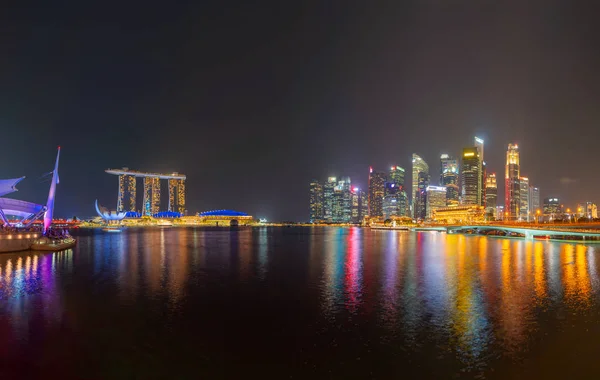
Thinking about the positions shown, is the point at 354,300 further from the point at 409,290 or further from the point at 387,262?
the point at 387,262

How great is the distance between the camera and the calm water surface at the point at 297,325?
1363cm

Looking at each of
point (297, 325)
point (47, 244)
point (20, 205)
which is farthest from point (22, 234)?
point (297, 325)

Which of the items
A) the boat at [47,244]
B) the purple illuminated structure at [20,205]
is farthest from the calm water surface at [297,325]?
the purple illuminated structure at [20,205]

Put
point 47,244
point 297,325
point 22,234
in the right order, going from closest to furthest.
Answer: point 297,325 < point 22,234 < point 47,244

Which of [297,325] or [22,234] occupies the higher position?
[22,234]

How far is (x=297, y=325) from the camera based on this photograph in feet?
61.7

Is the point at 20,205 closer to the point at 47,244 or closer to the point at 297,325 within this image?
the point at 47,244

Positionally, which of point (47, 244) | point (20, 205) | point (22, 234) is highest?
point (20, 205)

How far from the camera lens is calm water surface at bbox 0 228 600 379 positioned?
13633 mm

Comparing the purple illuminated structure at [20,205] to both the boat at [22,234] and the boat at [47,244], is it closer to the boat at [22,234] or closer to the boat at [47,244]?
the boat at [22,234]

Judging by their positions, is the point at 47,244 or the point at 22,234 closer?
the point at 22,234

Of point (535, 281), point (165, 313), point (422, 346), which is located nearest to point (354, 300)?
point (422, 346)

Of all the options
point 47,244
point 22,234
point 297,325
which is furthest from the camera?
point 47,244

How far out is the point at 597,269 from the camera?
38562 millimetres
